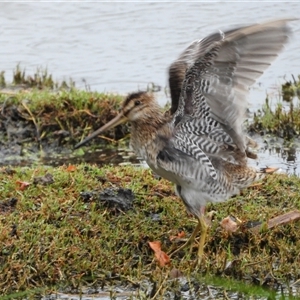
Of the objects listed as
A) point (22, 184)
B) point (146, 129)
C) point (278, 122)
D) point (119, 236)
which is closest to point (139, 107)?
point (146, 129)

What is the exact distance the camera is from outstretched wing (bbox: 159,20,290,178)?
5.66 meters

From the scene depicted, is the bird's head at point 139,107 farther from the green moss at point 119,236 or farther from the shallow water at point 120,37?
the shallow water at point 120,37

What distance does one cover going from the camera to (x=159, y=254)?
19.1ft

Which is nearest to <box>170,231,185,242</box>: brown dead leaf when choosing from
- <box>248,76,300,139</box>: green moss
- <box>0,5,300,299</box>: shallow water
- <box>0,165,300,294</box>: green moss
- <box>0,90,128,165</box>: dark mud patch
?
<box>0,165,300,294</box>: green moss

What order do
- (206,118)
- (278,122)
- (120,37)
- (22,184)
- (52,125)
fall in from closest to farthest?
(206,118) < (22,184) < (52,125) < (278,122) < (120,37)

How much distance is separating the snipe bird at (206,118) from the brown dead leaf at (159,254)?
0.23 m

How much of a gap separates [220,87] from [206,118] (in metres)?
0.26

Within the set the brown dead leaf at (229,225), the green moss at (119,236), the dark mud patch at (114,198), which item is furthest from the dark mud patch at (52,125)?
the brown dead leaf at (229,225)

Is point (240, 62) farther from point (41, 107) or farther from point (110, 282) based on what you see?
point (41, 107)

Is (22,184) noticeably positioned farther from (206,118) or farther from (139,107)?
(206,118)

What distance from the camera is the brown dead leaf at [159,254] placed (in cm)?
574

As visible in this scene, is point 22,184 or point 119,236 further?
point 22,184

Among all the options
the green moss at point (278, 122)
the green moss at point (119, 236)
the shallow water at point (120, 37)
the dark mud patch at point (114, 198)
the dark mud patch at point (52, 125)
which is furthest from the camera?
the shallow water at point (120, 37)

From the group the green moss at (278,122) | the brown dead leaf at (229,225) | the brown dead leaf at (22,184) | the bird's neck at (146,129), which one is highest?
the bird's neck at (146,129)
